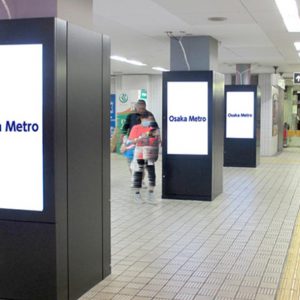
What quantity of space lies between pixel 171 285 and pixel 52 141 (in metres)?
1.74

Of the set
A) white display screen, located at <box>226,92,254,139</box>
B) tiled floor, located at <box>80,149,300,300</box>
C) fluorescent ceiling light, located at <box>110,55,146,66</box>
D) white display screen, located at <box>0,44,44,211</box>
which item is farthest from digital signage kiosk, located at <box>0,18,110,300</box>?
white display screen, located at <box>226,92,254,139</box>

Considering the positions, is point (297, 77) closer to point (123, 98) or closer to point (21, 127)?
point (123, 98)

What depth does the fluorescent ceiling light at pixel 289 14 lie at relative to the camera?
22.0 feet

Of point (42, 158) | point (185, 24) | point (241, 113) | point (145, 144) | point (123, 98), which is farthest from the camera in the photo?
point (123, 98)

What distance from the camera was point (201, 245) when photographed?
244 inches

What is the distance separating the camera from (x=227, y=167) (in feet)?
48.3

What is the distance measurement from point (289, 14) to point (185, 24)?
1.60 metres

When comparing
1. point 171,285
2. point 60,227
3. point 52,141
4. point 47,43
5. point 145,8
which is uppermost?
point 145,8

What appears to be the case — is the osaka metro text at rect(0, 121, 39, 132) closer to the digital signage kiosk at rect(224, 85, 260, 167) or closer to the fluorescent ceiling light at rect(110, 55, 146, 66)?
the fluorescent ceiling light at rect(110, 55, 146, 66)

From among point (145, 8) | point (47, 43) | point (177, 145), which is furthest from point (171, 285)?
point (177, 145)

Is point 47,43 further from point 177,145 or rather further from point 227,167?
point 227,167

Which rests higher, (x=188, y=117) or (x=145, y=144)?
(x=188, y=117)

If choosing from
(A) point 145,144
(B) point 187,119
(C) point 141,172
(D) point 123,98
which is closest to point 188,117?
(B) point 187,119

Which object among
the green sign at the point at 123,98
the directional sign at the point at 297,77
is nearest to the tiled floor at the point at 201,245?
the directional sign at the point at 297,77
